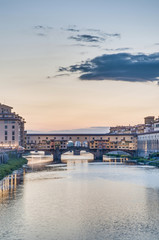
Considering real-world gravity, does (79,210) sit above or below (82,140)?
below

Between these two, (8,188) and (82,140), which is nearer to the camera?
(8,188)

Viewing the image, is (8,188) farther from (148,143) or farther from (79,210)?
(148,143)

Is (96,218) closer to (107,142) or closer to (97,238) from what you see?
(97,238)

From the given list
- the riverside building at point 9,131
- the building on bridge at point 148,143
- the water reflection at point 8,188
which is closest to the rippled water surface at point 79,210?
the water reflection at point 8,188

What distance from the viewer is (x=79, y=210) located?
30016 mm

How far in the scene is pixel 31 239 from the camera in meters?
22.2

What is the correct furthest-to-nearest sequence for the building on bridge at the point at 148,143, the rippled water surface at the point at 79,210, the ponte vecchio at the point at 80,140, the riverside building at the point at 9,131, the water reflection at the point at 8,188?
1. the ponte vecchio at the point at 80,140
2. the riverside building at the point at 9,131
3. the building on bridge at the point at 148,143
4. the water reflection at the point at 8,188
5. the rippled water surface at the point at 79,210

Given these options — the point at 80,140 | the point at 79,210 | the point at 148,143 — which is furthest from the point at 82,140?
the point at 79,210

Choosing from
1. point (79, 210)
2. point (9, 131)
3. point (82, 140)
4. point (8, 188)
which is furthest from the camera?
point (82, 140)

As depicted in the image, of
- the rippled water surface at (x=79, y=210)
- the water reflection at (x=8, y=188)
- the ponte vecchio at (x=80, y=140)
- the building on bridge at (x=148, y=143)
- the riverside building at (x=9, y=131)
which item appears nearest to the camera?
the rippled water surface at (x=79, y=210)

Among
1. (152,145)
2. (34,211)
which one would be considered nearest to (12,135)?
(152,145)

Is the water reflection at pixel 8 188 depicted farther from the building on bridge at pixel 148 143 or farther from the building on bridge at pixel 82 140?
the building on bridge at pixel 82 140

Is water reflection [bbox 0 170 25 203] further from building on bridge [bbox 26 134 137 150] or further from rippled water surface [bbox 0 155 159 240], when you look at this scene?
building on bridge [bbox 26 134 137 150]

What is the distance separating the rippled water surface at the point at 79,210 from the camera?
925 inches
